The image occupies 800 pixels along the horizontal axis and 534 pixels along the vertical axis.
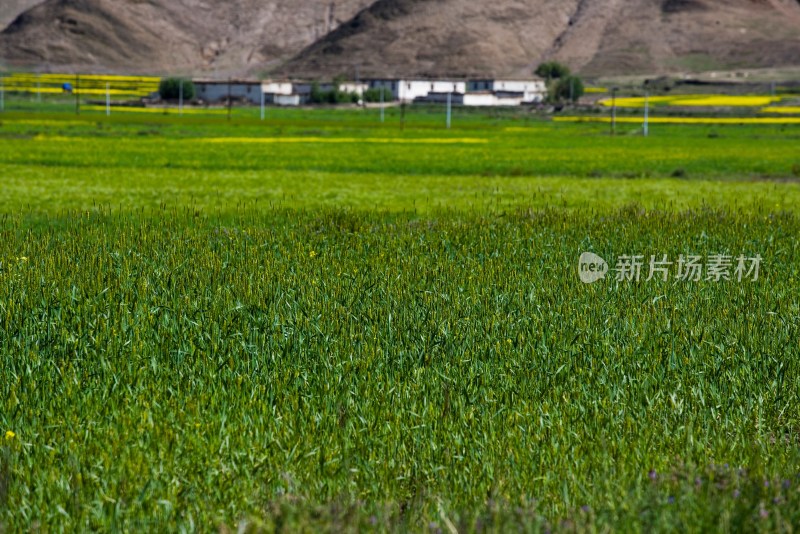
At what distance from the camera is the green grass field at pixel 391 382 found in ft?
18.5

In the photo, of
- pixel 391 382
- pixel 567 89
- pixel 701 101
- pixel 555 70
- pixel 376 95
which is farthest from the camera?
pixel 555 70

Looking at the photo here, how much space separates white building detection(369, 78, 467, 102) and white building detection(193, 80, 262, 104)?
2255 cm

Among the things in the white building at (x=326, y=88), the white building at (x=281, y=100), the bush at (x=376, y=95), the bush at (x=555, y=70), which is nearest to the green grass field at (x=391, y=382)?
the white building at (x=281, y=100)

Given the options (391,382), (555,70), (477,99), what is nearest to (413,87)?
(477,99)

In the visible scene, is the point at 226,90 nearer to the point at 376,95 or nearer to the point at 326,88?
the point at 326,88

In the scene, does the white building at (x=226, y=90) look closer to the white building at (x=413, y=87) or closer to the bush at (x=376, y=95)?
the bush at (x=376, y=95)

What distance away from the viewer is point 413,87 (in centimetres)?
18388

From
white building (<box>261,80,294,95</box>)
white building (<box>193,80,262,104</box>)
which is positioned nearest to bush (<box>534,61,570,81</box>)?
white building (<box>261,80,294,95</box>)

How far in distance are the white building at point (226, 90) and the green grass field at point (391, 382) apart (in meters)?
150

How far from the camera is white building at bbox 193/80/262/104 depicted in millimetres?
164375

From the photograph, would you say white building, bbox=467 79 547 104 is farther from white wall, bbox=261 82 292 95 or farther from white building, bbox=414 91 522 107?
white wall, bbox=261 82 292 95

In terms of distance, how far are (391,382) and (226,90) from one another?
166607 mm

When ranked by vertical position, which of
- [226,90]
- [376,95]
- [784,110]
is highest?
[226,90]

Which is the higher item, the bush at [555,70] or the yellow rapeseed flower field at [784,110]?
the bush at [555,70]
